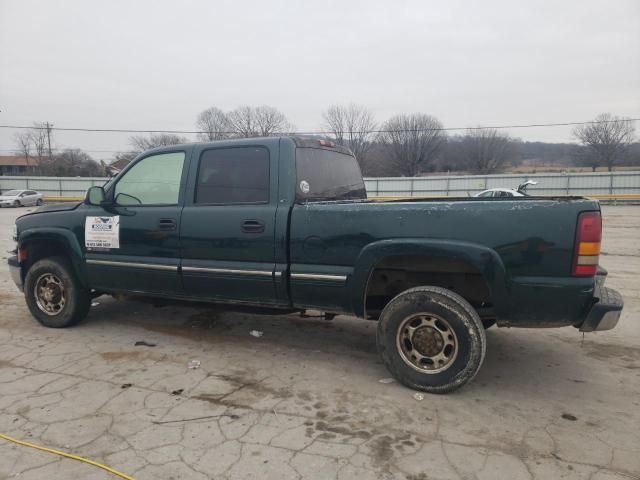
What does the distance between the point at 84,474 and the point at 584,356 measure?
4.04m

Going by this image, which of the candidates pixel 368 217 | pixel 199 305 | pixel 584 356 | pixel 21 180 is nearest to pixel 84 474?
pixel 199 305

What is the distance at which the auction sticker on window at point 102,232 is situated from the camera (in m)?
4.37

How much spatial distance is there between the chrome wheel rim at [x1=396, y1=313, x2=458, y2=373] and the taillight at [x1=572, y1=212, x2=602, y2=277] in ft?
3.13

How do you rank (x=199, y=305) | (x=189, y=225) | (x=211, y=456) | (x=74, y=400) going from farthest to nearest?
(x=199, y=305) < (x=189, y=225) < (x=74, y=400) < (x=211, y=456)

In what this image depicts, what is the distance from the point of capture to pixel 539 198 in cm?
312

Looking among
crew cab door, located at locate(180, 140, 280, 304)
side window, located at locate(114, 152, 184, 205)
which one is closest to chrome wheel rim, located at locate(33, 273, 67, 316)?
side window, located at locate(114, 152, 184, 205)

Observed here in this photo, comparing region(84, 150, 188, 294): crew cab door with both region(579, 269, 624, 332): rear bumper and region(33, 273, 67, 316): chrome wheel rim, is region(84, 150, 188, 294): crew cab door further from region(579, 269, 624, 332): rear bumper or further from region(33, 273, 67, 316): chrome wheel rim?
region(579, 269, 624, 332): rear bumper

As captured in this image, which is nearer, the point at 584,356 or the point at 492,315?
the point at 492,315

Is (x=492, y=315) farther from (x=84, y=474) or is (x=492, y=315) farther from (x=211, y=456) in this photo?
(x=84, y=474)

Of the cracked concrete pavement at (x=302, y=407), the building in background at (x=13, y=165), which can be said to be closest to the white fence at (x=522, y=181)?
→ the cracked concrete pavement at (x=302, y=407)

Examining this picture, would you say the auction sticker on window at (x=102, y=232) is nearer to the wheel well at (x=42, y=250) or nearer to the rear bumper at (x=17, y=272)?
the wheel well at (x=42, y=250)

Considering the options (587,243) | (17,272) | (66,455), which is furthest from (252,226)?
(17,272)

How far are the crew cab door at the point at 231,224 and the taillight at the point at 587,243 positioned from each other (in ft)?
7.29

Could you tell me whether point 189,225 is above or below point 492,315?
above
